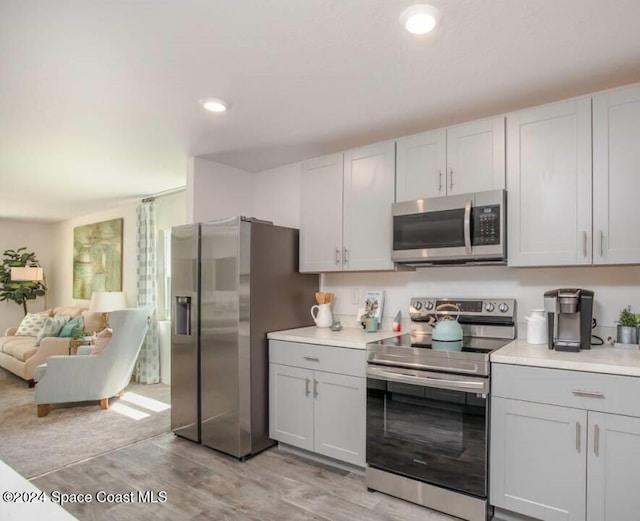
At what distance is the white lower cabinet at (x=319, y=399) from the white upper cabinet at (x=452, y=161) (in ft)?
3.83

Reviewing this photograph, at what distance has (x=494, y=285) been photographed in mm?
2830

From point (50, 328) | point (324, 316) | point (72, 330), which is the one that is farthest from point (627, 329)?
point (50, 328)

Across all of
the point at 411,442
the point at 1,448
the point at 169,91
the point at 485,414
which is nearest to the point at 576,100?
the point at 485,414

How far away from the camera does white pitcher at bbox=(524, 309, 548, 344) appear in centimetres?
246

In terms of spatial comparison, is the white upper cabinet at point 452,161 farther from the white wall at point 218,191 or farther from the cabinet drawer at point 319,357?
the white wall at point 218,191

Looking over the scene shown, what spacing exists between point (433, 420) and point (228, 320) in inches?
60.3

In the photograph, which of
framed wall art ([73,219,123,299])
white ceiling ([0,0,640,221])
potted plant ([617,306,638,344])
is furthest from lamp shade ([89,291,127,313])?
potted plant ([617,306,638,344])

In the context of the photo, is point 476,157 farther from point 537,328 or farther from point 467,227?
point 537,328

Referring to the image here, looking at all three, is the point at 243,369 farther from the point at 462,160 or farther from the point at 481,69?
the point at 481,69

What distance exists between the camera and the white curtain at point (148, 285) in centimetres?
525

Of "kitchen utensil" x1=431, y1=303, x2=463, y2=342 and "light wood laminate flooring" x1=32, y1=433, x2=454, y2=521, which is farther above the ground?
"kitchen utensil" x1=431, y1=303, x2=463, y2=342

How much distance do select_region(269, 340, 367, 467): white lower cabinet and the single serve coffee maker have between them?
109 cm

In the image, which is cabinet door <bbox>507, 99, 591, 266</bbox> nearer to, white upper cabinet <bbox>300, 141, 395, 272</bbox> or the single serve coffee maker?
the single serve coffee maker

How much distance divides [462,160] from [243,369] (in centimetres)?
203
